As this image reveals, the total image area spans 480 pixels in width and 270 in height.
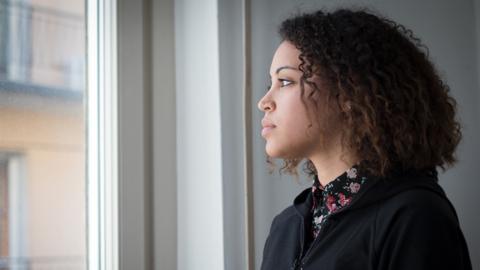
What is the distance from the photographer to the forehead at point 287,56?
4.37 ft

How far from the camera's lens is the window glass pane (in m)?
1.50

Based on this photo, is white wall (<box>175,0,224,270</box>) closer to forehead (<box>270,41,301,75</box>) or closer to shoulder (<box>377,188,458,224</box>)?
forehead (<box>270,41,301,75</box>)

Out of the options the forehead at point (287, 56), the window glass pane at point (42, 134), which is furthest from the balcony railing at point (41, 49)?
the forehead at point (287, 56)

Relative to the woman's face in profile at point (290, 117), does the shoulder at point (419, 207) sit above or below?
below

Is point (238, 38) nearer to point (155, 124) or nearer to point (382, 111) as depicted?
point (155, 124)

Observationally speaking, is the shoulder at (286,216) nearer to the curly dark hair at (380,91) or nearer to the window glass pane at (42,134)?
the curly dark hair at (380,91)

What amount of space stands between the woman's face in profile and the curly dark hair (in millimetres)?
30

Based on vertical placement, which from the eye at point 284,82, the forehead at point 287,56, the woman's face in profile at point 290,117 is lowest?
the woman's face in profile at point 290,117

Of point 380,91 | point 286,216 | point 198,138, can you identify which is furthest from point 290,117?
point 198,138

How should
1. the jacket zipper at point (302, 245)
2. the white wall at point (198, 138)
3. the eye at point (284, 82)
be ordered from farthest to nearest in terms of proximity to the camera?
the white wall at point (198, 138) → the eye at point (284, 82) → the jacket zipper at point (302, 245)

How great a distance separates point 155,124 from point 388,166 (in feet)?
2.53

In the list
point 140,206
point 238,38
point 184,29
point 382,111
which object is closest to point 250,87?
point 238,38

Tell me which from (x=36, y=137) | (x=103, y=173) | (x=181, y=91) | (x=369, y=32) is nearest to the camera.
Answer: (x=369, y=32)

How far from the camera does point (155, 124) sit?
1.75 metres
